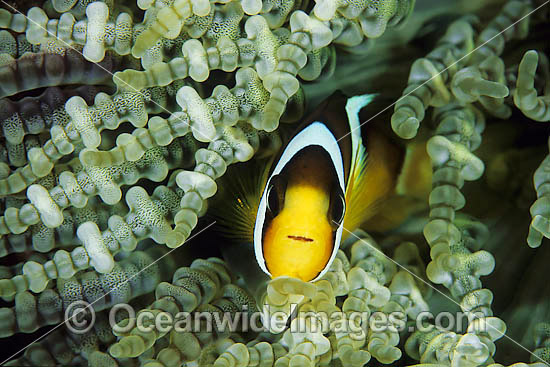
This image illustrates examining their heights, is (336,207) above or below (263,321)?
above

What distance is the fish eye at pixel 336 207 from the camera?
819 millimetres

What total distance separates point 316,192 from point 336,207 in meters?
0.04

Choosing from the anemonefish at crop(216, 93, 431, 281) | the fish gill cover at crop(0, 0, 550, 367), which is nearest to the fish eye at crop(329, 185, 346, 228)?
the anemonefish at crop(216, 93, 431, 281)

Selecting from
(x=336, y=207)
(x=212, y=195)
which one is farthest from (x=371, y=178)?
(x=212, y=195)

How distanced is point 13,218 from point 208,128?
1.18ft

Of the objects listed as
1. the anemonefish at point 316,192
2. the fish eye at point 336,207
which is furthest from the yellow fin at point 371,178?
the fish eye at point 336,207

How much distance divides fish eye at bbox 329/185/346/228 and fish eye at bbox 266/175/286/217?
0.29 feet

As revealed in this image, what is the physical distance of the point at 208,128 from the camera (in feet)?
2.58

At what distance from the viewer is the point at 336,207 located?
82 centimetres

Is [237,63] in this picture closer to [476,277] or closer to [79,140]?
[79,140]

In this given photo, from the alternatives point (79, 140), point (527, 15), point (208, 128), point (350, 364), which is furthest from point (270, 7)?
point (350, 364)

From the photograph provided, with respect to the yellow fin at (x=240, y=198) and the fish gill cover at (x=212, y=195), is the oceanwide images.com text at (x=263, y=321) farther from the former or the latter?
the yellow fin at (x=240, y=198)

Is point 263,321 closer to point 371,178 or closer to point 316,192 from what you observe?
point 316,192

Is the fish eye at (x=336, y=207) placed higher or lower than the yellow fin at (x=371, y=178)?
higher
